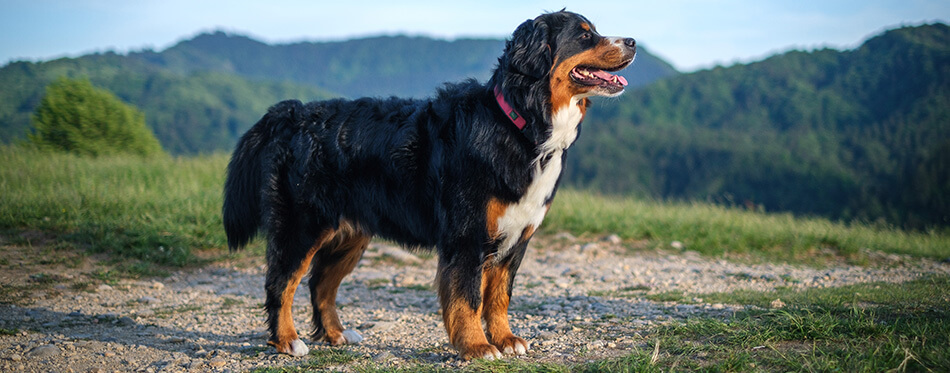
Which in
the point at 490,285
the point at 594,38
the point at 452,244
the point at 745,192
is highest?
the point at 594,38

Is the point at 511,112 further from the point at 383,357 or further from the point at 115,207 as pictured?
the point at 115,207

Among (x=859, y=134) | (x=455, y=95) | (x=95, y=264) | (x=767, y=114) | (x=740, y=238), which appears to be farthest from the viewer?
(x=767, y=114)

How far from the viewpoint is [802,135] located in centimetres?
6394

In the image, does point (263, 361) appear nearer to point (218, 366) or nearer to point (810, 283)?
point (218, 366)

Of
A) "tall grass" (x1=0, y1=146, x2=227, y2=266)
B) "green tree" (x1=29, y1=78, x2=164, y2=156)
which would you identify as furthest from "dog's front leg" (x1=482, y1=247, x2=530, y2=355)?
"green tree" (x1=29, y1=78, x2=164, y2=156)

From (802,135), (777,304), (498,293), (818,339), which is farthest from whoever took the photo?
(802,135)

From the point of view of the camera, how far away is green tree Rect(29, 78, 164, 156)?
2903 centimetres

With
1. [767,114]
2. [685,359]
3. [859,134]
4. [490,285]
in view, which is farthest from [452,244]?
[767,114]

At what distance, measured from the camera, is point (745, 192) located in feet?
A: 181

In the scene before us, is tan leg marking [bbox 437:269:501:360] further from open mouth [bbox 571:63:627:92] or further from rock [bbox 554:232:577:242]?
rock [bbox 554:232:577:242]

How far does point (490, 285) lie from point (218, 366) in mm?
1802

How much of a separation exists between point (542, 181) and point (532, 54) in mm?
784

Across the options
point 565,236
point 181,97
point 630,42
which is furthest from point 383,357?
point 181,97

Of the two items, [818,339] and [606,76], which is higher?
[606,76]
